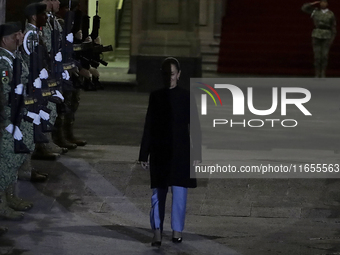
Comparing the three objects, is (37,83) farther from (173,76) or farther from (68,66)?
(173,76)

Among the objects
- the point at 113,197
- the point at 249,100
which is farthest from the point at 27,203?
the point at 249,100

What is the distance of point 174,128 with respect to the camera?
819cm

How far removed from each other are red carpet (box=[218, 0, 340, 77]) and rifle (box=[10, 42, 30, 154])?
1309 centimetres

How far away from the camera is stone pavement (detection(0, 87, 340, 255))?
27.1 feet

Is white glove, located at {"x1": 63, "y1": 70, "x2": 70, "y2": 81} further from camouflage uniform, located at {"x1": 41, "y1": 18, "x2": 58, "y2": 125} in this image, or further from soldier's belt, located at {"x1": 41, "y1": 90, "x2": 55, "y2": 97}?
soldier's belt, located at {"x1": 41, "y1": 90, "x2": 55, "y2": 97}

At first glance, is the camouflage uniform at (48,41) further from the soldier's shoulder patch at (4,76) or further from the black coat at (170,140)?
the black coat at (170,140)

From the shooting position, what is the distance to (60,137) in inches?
469

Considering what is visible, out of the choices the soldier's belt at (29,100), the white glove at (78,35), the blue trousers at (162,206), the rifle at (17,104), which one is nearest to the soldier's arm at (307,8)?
the white glove at (78,35)

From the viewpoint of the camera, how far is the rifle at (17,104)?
28.2 ft

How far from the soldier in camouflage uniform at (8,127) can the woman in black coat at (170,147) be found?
4.76 feet

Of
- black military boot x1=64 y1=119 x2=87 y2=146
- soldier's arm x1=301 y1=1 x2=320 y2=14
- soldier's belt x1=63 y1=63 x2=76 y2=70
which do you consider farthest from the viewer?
soldier's arm x1=301 y1=1 x2=320 y2=14

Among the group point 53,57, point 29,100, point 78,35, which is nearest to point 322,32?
point 78,35

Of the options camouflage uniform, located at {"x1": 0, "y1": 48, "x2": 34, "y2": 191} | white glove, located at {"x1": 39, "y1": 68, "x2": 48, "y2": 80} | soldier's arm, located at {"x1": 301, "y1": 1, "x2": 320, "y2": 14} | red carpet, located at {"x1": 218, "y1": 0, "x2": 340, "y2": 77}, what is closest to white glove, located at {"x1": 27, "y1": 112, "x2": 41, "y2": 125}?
camouflage uniform, located at {"x1": 0, "y1": 48, "x2": 34, "y2": 191}

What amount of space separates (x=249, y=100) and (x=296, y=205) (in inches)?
344
